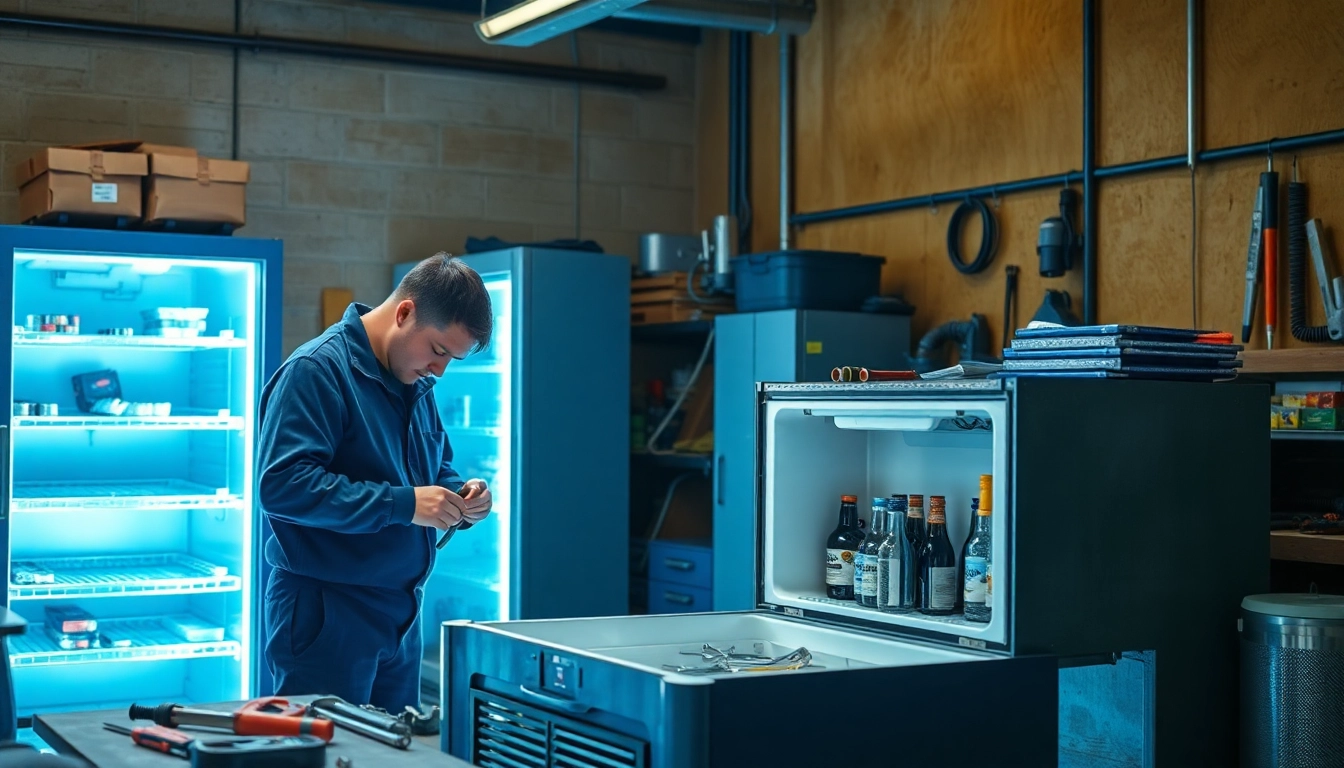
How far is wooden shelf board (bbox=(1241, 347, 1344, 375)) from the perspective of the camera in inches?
154

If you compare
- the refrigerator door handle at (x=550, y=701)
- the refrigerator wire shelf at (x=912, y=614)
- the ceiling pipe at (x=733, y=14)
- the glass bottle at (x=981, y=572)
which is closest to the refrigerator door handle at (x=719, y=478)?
the ceiling pipe at (x=733, y=14)

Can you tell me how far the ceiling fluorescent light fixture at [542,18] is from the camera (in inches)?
190

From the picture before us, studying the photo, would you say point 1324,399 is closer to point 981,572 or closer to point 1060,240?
point 1060,240

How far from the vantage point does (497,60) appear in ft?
21.1

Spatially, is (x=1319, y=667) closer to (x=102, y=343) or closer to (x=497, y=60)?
(x=102, y=343)

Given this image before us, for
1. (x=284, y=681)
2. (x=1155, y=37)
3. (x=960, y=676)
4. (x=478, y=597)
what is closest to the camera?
(x=960, y=676)

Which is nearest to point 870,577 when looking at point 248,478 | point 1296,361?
point 1296,361

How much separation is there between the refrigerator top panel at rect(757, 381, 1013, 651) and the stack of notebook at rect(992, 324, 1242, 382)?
0.47ft

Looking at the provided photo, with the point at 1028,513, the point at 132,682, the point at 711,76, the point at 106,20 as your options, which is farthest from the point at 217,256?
the point at 1028,513

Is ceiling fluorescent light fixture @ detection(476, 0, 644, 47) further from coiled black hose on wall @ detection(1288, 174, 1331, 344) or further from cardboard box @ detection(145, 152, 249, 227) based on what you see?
coiled black hose on wall @ detection(1288, 174, 1331, 344)

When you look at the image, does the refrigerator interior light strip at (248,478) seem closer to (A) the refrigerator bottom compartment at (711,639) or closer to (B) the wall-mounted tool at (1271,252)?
(A) the refrigerator bottom compartment at (711,639)

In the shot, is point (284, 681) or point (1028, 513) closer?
point (1028, 513)

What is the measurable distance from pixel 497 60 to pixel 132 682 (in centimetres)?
293

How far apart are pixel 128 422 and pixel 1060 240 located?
3089mm
